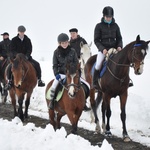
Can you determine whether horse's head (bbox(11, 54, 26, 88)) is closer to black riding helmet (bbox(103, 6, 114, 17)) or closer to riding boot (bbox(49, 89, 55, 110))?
riding boot (bbox(49, 89, 55, 110))

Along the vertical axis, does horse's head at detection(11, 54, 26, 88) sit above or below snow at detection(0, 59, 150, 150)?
above

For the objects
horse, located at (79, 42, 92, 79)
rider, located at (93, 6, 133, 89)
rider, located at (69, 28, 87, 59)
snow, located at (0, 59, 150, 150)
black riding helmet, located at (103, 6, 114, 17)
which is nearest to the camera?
snow, located at (0, 59, 150, 150)

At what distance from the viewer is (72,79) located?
766cm

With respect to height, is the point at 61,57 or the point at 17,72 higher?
the point at 61,57

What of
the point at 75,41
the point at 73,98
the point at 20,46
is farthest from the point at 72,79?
the point at 75,41

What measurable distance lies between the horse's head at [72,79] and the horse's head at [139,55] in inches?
62.0

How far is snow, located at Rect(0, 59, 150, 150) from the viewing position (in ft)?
18.6

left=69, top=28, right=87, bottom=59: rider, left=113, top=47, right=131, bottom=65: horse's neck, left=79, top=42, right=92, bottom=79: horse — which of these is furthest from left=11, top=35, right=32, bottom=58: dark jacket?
left=113, top=47, right=131, bottom=65: horse's neck

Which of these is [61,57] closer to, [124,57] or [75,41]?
[124,57]

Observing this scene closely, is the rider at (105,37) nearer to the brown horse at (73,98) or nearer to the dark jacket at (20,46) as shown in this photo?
the brown horse at (73,98)

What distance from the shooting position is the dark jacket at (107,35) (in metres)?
9.98

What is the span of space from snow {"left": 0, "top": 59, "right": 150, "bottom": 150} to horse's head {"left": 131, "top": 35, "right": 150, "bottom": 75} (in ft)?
6.93

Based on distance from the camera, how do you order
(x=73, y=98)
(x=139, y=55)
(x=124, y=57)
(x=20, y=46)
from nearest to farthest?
(x=73, y=98) < (x=139, y=55) < (x=124, y=57) < (x=20, y=46)

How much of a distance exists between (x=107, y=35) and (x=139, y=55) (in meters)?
2.10
